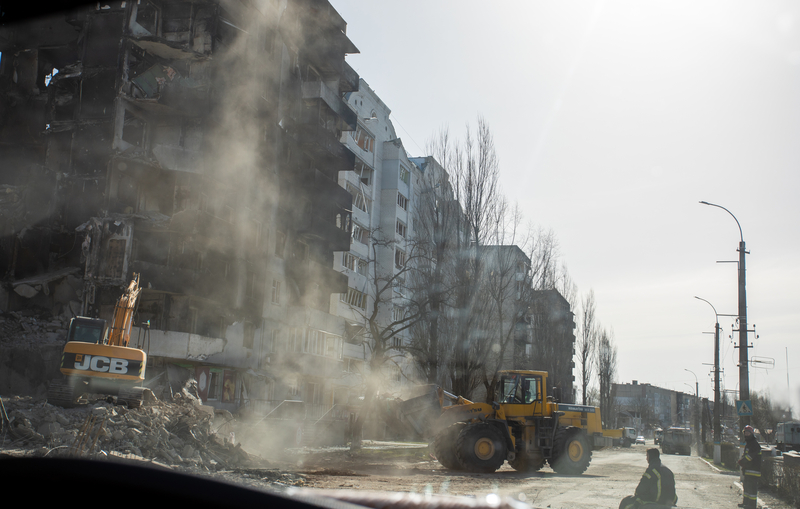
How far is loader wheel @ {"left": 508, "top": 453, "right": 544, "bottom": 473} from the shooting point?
22844 millimetres

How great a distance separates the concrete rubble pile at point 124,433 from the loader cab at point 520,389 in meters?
8.52

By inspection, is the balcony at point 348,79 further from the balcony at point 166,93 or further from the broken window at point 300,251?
the balcony at point 166,93

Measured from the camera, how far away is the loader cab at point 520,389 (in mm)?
23125

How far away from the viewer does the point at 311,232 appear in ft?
147

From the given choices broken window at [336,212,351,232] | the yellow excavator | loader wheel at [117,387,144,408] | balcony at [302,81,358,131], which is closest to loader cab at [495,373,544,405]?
A: loader wheel at [117,387,144,408]

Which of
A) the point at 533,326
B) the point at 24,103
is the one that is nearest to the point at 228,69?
the point at 24,103

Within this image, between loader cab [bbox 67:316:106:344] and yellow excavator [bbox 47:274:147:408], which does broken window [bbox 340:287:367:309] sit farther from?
yellow excavator [bbox 47:274:147:408]

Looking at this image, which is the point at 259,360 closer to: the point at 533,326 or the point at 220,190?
the point at 220,190

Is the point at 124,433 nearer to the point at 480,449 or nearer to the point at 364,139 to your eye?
the point at 480,449

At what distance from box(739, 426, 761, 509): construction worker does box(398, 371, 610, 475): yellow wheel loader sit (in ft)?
26.8

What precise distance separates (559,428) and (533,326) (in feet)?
97.8

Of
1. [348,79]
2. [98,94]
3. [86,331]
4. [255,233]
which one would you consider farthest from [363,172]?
[86,331]

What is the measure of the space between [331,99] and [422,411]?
2883 cm

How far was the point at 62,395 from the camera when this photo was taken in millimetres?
20016
